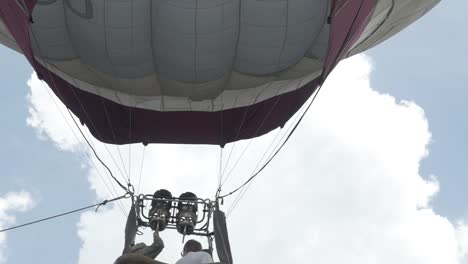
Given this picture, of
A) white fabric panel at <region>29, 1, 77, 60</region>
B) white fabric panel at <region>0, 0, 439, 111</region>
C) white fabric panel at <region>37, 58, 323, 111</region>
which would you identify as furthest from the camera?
white fabric panel at <region>37, 58, 323, 111</region>

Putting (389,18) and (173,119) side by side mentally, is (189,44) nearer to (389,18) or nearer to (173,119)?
(173,119)

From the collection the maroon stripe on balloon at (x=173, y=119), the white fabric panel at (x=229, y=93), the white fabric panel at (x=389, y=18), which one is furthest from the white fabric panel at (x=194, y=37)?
the white fabric panel at (x=389, y=18)

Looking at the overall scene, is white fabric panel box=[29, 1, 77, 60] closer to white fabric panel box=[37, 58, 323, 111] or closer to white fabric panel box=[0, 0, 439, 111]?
white fabric panel box=[0, 0, 439, 111]

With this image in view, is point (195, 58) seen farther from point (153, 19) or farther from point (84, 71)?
point (84, 71)

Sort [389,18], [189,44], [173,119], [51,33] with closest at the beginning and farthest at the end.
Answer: [189,44] → [51,33] → [389,18] → [173,119]

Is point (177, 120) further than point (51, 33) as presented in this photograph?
Yes

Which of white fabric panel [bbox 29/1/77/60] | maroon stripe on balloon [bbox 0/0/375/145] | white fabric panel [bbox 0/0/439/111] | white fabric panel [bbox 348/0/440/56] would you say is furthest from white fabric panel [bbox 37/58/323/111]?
white fabric panel [bbox 348/0/440/56]

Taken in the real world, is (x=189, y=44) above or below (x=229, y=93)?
below

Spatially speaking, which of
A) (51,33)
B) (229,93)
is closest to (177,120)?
(229,93)

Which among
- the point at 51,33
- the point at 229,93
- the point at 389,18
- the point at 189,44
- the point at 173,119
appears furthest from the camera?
the point at 173,119

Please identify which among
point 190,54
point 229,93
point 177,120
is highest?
point 177,120

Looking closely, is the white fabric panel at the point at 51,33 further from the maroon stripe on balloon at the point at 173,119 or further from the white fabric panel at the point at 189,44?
Answer: the maroon stripe on balloon at the point at 173,119

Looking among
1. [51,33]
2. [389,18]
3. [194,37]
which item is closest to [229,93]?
[194,37]

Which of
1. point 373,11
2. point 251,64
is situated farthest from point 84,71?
point 373,11
